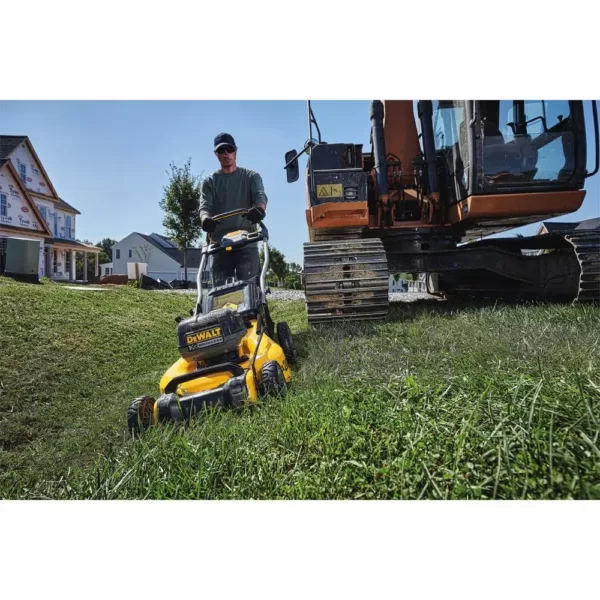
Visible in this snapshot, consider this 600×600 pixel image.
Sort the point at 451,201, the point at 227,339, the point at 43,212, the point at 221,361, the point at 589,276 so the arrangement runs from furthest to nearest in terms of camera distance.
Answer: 1. the point at 451,201
2. the point at 589,276
3. the point at 221,361
4. the point at 227,339
5. the point at 43,212

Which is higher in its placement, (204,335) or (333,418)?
(204,335)

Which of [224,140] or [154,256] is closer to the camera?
[224,140]

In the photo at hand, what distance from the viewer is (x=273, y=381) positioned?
7.17 ft

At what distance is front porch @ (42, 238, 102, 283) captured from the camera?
7.41 feet

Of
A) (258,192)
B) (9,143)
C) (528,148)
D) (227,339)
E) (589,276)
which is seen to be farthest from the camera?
(589,276)

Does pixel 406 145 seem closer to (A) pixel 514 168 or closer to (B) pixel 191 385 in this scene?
(A) pixel 514 168

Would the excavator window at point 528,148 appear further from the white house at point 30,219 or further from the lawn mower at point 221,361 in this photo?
the white house at point 30,219

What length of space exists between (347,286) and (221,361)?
153 cm

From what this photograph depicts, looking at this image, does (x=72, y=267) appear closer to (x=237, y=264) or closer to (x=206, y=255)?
(x=206, y=255)

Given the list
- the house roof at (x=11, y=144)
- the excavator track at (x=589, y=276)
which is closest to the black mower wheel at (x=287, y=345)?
the house roof at (x=11, y=144)

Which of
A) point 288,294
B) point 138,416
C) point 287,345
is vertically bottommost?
point 138,416

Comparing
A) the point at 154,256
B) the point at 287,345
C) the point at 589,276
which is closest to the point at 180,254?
the point at 154,256

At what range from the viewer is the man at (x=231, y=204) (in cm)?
266

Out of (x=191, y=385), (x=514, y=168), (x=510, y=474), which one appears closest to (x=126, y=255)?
(x=191, y=385)
